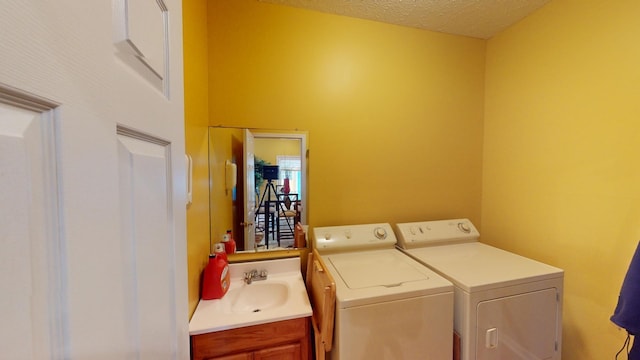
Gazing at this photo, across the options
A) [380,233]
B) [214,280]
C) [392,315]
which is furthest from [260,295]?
[380,233]

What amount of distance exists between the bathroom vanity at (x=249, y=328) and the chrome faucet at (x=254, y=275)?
8 cm

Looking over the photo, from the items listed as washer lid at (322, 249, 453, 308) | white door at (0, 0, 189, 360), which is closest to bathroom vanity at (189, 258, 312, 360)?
washer lid at (322, 249, 453, 308)

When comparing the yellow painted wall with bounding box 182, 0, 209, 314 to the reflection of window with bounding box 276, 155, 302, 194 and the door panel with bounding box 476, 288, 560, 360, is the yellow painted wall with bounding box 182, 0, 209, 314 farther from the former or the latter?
the door panel with bounding box 476, 288, 560, 360

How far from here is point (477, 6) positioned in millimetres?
1698

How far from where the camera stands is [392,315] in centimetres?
119

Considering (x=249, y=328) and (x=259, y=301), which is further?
(x=259, y=301)

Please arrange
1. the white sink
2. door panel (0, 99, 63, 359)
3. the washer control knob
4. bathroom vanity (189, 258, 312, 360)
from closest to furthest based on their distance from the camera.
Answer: door panel (0, 99, 63, 359) → bathroom vanity (189, 258, 312, 360) → the white sink → the washer control knob

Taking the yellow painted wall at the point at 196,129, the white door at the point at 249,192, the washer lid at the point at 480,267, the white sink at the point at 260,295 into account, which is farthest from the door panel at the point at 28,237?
the washer lid at the point at 480,267

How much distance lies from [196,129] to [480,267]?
1927 mm

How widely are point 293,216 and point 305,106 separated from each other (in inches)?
33.3

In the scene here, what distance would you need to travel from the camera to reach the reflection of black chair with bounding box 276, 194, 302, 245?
174cm

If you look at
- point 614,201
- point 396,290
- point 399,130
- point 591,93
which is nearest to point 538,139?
point 591,93

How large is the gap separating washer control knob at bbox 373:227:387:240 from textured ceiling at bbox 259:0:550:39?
1.68m

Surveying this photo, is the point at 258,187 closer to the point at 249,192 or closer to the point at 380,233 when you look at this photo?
the point at 249,192
